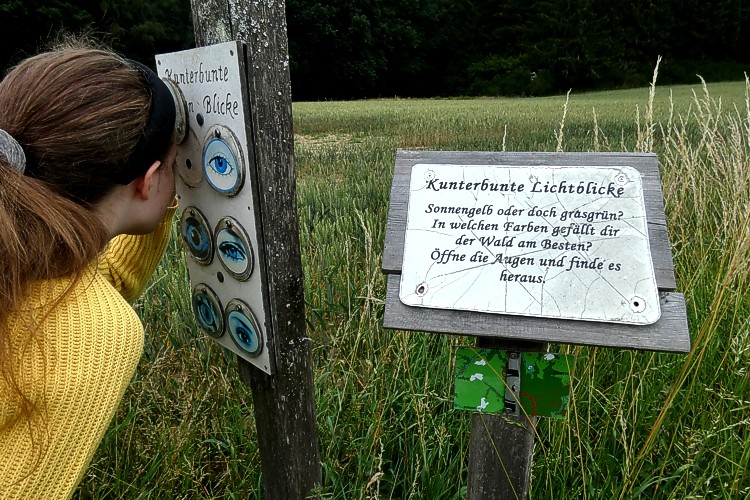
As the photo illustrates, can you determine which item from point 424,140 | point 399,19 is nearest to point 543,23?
point 399,19

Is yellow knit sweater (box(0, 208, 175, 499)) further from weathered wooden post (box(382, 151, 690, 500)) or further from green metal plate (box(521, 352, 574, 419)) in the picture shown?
green metal plate (box(521, 352, 574, 419))

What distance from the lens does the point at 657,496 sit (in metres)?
1.62

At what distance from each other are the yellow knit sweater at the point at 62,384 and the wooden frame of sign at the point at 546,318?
51 cm

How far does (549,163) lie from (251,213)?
2.02ft

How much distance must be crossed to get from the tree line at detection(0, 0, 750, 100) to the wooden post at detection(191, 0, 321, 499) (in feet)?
91.4

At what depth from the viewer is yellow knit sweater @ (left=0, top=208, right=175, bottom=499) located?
0.97 meters

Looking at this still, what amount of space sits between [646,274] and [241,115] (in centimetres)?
82

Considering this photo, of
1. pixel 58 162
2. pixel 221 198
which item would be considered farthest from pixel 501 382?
pixel 58 162

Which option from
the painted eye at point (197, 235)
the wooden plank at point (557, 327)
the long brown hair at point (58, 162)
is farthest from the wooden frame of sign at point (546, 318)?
the long brown hair at point (58, 162)

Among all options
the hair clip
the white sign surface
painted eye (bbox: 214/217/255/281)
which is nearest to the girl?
the hair clip

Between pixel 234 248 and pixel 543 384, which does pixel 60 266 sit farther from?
pixel 543 384

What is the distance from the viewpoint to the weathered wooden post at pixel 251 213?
1.15 metres

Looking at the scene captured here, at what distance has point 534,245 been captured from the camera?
42.3 inches

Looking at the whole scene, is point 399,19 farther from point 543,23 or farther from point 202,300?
point 202,300
